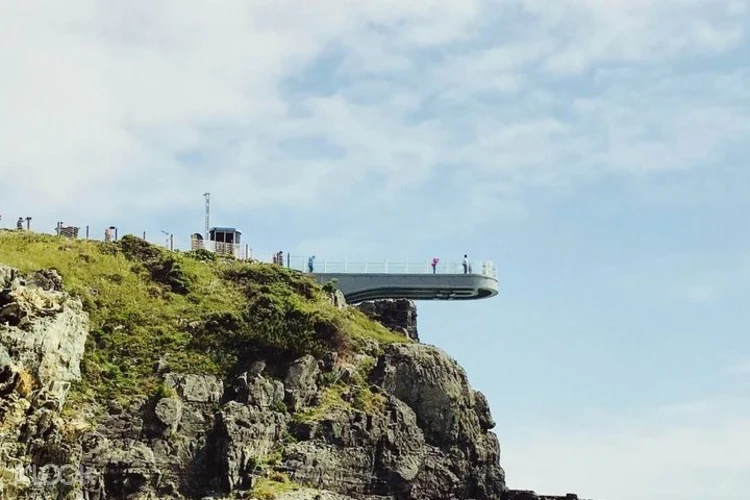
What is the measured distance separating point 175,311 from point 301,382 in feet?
28.8

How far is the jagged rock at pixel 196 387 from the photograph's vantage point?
69312 mm

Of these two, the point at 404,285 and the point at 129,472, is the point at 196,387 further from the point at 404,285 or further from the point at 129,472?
the point at 404,285

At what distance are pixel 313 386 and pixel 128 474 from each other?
11.4m

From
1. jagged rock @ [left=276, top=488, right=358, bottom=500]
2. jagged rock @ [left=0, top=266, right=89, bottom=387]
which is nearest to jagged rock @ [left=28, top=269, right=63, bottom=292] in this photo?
jagged rock @ [left=0, top=266, right=89, bottom=387]

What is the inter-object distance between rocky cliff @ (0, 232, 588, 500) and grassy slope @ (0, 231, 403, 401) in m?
0.11

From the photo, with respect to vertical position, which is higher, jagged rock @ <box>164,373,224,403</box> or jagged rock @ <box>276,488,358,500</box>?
jagged rock @ <box>164,373,224,403</box>

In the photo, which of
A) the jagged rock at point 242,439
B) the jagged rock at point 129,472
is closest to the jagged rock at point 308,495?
the jagged rock at point 242,439

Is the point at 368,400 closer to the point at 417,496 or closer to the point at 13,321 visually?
the point at 417,496

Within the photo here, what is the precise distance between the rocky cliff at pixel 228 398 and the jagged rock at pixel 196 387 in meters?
0.09

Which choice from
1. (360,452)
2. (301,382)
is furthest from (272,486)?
(301,382)

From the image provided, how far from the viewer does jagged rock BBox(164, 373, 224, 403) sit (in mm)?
69312

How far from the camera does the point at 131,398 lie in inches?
2682

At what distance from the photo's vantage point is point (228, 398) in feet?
230

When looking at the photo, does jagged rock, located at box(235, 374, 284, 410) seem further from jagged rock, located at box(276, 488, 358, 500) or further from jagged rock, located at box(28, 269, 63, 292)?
jagged rock, located at box(28, 269, 63, 292)
